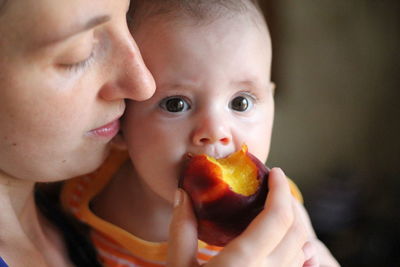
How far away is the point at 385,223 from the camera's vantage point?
8.23ft

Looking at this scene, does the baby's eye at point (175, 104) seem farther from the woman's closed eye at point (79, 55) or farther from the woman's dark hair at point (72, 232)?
the woman's dark hair at point (72, 232)

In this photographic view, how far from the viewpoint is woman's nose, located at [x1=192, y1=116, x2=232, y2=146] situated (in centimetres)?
92

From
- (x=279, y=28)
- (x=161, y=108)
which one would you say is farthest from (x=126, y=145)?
(x=279, y=28)

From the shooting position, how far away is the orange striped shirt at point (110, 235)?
1112 millimetres

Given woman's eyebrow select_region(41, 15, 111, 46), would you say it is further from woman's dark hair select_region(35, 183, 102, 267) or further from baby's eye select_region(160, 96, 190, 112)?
woman's dark hair select_region(35, 183, 102, 267)

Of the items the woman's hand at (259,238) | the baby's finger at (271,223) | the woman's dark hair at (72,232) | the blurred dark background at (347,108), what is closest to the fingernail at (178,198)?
the woman's hand at (259,238)

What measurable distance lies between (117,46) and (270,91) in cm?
38

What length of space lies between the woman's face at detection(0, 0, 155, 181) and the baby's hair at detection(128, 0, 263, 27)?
0.43ft

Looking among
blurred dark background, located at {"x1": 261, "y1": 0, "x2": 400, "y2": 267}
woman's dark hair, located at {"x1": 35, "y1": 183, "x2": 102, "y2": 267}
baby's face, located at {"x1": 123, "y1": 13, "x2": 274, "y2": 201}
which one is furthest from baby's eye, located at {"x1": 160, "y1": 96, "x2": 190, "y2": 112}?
blurred dark background, located at {"x1": 261, "y1": 0, "x2": 400, "y2": 267}

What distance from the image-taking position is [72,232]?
1.17 metres

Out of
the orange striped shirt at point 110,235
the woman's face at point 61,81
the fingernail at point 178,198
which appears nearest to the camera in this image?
the woman's face at point 61,81

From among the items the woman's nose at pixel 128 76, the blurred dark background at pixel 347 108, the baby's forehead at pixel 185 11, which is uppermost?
the baby's forehead at pixel 185 11

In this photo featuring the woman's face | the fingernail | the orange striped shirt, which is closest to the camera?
the woman's face

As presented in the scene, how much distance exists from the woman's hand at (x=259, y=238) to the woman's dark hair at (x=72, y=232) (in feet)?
1.13
